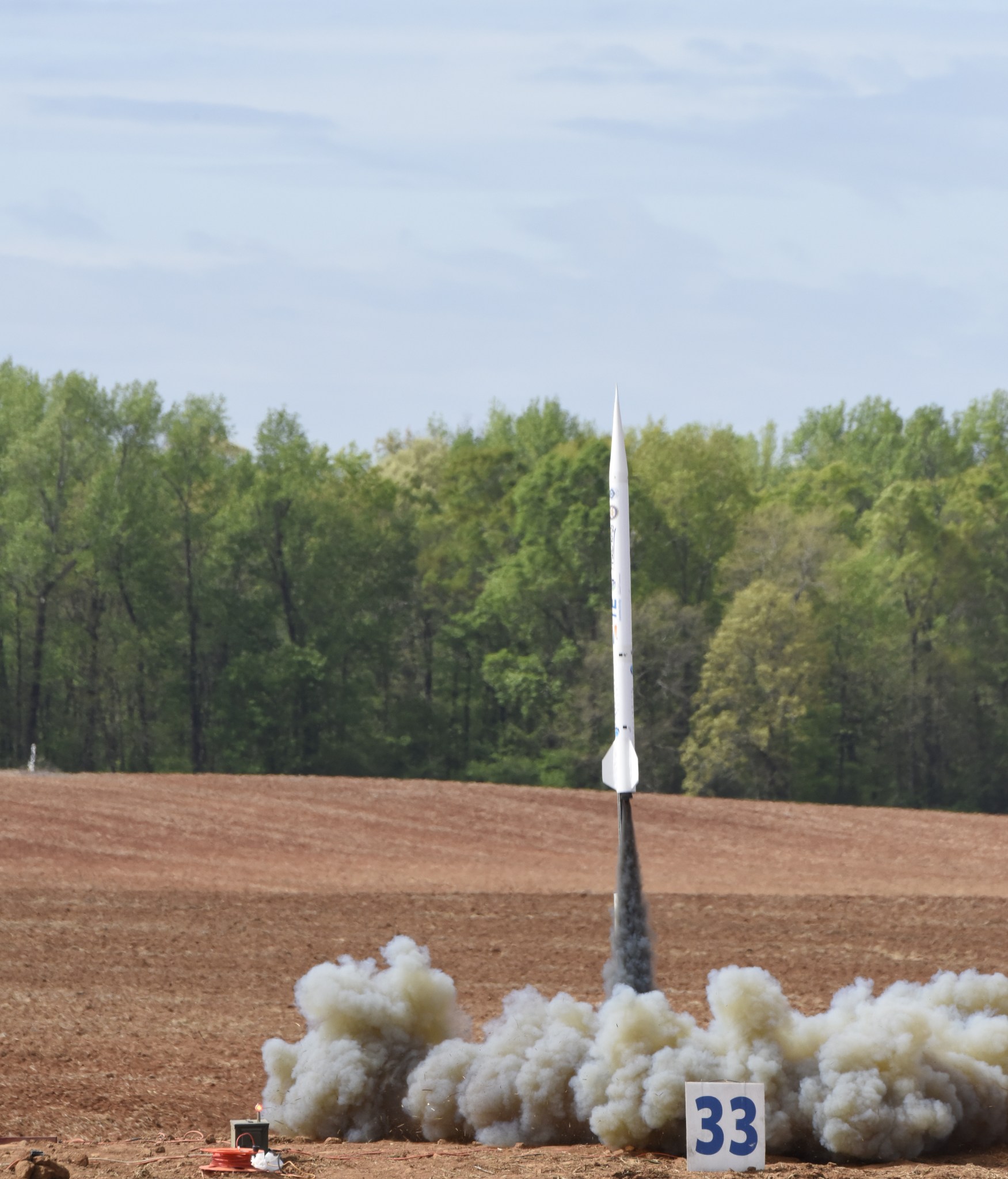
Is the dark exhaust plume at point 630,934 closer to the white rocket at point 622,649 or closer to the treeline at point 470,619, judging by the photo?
the white rocket at point 622,649

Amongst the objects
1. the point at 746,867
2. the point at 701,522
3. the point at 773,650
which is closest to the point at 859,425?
the point at 701,522

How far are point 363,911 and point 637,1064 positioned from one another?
13983 millimetres

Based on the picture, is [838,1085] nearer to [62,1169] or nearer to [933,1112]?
[933,1112]

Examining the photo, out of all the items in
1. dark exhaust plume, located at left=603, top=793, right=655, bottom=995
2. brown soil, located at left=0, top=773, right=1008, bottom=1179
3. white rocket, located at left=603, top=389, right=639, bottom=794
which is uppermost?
white rocket, located at left=603, top=389, right=639, bottom=794

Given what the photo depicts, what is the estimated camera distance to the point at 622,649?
49.5 ft

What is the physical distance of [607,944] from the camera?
22.6m

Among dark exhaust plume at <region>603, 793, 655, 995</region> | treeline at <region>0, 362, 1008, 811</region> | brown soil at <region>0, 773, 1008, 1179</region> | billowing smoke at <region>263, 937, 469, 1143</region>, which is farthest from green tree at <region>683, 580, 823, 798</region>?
billowing smoke at <region>263, 937, 469, 1143</region>

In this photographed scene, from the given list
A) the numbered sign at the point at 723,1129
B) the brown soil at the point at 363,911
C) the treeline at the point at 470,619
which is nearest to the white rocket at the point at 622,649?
the brown soil at the point at 363,911

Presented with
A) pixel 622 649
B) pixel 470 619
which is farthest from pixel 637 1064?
pixel 470 619

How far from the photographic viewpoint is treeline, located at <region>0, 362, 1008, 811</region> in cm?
5625

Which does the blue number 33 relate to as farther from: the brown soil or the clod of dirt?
the clod of dirt

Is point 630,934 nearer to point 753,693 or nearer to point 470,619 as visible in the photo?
point 753,693

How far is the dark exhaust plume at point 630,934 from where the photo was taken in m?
14.6

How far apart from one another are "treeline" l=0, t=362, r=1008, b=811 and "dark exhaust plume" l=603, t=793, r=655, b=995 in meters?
41.0
